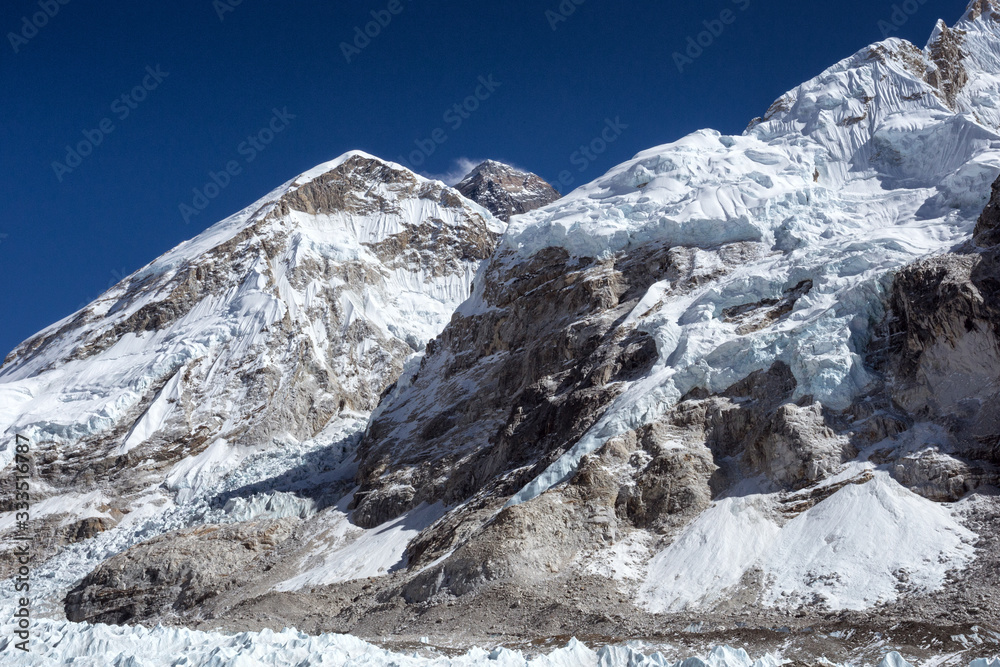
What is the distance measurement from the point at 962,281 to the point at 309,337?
6182cm

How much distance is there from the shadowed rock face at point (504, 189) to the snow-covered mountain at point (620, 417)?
7076cm

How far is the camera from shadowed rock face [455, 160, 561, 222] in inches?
6250

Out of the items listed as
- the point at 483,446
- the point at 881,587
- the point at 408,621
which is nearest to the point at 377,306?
the point at 483,446

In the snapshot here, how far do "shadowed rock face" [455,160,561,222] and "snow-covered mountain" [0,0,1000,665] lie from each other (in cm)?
7076

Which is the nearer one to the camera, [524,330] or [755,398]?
[755,398]

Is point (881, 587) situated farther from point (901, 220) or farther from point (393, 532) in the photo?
point (901, 220)

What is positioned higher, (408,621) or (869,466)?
(408,621)

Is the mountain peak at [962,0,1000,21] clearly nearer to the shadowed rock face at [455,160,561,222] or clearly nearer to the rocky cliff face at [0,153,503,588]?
the rocky cliff face at [0,153,503,588]

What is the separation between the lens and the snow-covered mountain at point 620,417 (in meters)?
27.0

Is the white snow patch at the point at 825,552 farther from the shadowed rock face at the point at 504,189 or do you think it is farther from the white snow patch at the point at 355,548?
the shadowed rock face at the point at 504,189

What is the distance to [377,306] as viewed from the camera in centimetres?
9200

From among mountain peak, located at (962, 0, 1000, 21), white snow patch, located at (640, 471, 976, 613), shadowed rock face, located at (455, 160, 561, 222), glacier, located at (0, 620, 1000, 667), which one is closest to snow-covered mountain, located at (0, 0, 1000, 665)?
white snow patch, located at (640, 471, 976, 613)

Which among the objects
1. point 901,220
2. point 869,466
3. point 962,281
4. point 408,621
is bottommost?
point 869,466

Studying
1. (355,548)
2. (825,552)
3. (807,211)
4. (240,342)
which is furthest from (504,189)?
(825,552)
